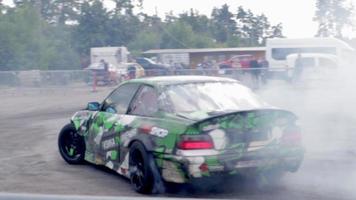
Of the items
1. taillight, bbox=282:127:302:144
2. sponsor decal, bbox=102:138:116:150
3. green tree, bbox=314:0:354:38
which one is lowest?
sponsor decal, bbox=102:138:116:150

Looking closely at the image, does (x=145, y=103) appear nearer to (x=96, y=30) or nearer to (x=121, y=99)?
(x=121, y=99)

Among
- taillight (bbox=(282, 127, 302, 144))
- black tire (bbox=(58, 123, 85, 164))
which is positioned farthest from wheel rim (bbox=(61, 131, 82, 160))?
taillight (bbox=(282, 127, 302, 144))

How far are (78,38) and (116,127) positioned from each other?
58.6 m

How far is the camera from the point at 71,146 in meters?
10.5

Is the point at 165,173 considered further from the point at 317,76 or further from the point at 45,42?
the point at 45,42

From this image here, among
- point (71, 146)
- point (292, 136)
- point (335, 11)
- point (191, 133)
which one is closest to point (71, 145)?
point (71, 146)

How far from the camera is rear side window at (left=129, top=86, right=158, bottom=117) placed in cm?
840

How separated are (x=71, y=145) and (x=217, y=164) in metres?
3.54

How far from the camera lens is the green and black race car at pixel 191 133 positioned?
7.52 meters

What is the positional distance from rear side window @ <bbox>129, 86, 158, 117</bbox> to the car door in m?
0.17

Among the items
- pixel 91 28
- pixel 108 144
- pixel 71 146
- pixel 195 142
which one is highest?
pixel 91 28

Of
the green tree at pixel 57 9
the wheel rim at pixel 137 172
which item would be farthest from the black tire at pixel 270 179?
the green tree at pixel 57 9

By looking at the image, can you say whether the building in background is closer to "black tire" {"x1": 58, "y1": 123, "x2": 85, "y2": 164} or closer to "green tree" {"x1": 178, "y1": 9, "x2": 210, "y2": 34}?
"green tree" {"x1": 178, "y1": 9, "x2": 210, "y2": 34}

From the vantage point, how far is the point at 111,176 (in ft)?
31.1
